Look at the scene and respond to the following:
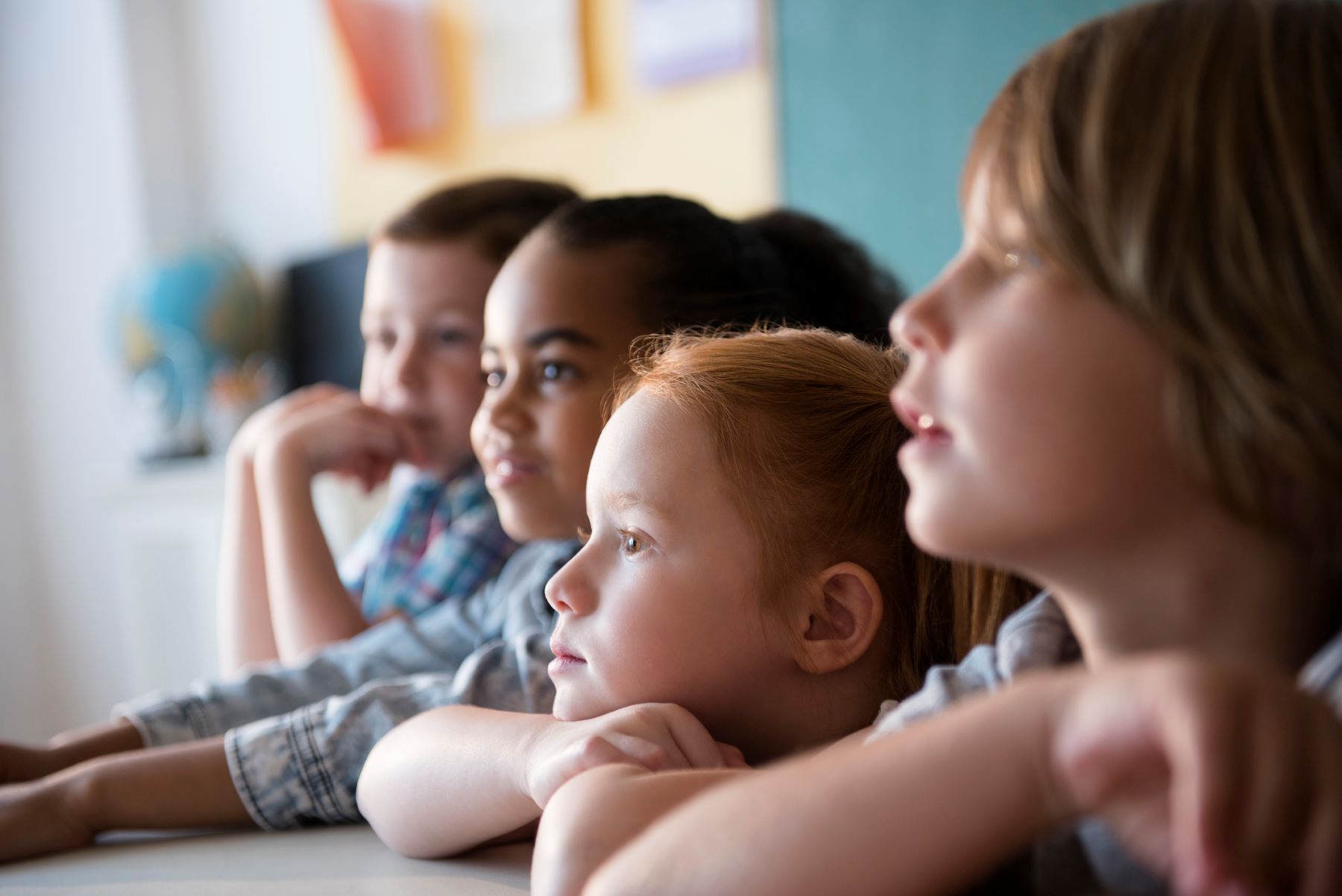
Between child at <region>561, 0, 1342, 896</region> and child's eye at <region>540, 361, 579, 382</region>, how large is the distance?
0.56 metres

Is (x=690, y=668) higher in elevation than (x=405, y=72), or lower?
lower

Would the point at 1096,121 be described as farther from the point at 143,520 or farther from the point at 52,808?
the point at 143,520

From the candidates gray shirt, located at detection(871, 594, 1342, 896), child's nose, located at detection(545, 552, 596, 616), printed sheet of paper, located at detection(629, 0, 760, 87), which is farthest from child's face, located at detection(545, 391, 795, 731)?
printed sheet of paper, located at detection(629, 0, 760, 87)

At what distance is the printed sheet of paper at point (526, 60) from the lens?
2.44 m

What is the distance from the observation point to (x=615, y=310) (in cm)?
112

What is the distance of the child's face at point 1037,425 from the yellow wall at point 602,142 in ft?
5.11

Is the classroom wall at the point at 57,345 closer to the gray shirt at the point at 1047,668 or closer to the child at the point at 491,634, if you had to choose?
the child at the point at 491,634

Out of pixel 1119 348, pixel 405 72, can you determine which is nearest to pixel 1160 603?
pixel 1119 348

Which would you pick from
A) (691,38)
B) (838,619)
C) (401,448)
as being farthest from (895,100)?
(838,619)

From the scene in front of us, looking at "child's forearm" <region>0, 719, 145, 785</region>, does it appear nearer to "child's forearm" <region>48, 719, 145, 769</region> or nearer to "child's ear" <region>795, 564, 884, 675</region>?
"child's forearm" <region>48, 719, 145, 769</region>

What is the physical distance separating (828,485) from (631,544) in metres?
0.13

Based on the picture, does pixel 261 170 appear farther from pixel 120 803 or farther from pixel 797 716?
pixel 797 716

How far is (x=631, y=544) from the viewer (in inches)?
31.1

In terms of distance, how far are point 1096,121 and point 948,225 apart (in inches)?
49.8
